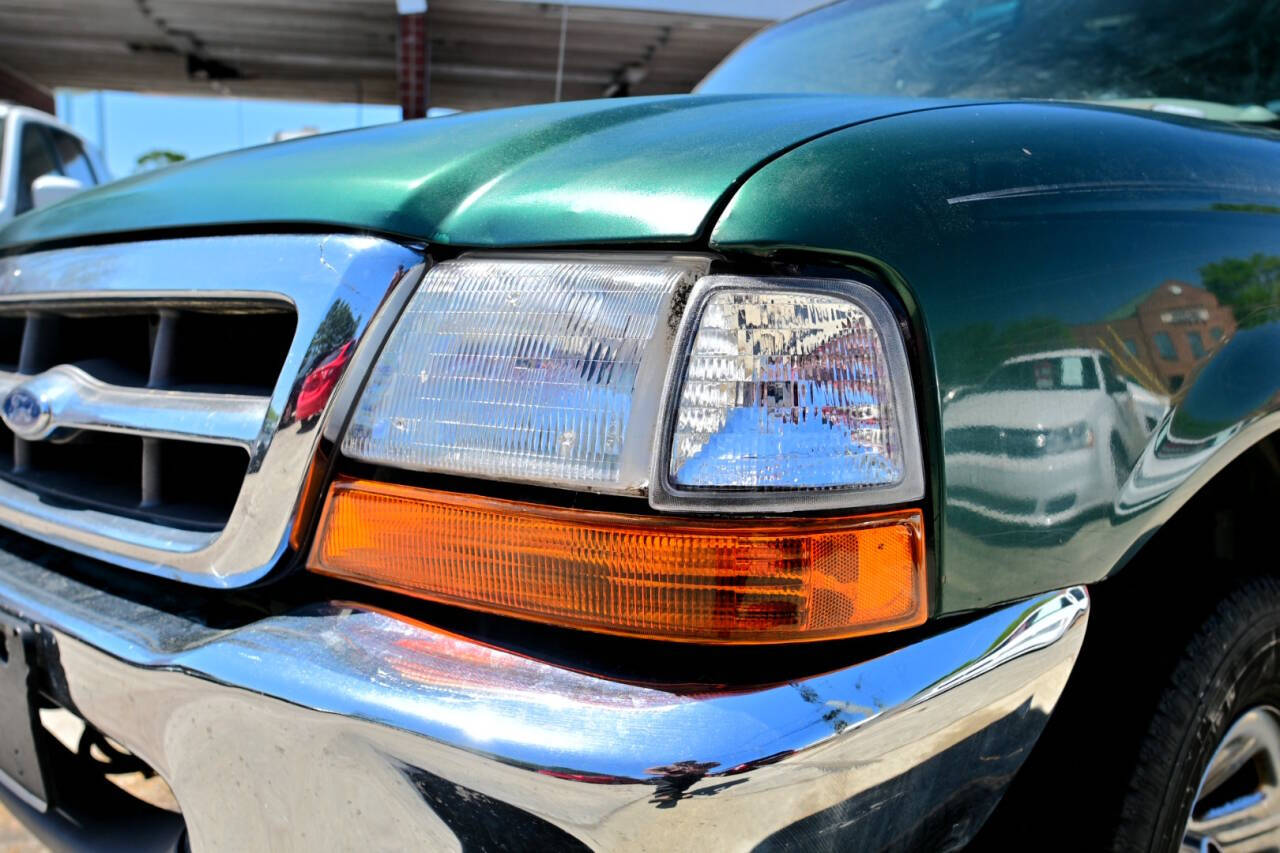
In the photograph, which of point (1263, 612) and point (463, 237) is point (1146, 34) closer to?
point (1263, 612)

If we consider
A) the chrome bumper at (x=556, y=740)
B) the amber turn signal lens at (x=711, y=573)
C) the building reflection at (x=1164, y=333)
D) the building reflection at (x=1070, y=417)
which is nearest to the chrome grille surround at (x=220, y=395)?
the chrome bumper at (x=556, y=740)

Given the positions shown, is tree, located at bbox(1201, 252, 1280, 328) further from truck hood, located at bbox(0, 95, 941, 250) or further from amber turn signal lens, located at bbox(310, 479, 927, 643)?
amber turn signal lens, located at bbox(310, 479, 927, 643)

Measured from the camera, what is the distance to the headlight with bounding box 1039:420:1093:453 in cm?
101

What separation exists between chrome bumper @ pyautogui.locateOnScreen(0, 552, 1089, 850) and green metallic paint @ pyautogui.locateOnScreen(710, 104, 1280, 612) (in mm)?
103

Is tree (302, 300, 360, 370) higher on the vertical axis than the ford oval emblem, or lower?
higher

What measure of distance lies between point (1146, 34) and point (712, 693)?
1922 millimetres

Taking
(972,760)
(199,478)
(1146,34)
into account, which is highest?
(1146,34)

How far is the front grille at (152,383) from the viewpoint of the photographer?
133 cm

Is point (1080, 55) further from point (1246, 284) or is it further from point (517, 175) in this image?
point (517, 175)

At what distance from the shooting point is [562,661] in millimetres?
959

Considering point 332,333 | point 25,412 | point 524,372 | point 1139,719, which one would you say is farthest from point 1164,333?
point 25,412

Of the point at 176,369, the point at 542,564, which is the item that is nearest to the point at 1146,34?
the point at 542,564

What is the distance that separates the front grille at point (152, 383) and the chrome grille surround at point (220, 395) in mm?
15

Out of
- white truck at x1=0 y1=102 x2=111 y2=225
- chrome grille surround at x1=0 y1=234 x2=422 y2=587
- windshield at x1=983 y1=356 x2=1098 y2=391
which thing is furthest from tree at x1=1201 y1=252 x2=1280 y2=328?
white truck at x1=0 y1=102 x2=111 y2=225
